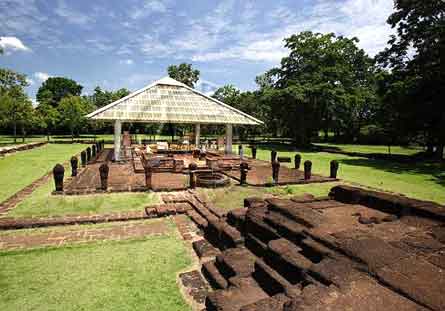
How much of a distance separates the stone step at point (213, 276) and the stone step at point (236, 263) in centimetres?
8

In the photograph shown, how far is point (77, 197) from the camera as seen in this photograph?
895cm

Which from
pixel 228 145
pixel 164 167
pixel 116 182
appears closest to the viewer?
pixel 116 182

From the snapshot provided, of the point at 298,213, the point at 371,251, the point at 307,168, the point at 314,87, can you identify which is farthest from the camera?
the point at 314,87

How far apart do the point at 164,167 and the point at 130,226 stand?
7.25 m

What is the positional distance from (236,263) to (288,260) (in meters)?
0.94

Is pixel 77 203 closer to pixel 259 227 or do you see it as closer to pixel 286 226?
pixel 259 227

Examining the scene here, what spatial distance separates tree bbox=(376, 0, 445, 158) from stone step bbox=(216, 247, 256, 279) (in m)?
19.8

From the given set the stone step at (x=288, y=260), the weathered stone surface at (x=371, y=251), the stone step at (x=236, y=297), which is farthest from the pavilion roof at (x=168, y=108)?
the weathered stone surface at (x=371, y=251)

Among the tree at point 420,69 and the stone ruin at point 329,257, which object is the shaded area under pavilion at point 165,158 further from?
the tree at point 420,69

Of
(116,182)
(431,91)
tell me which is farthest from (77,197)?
(431,91)

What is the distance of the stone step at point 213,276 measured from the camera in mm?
4064

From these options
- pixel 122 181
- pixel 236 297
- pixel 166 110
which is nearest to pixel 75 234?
pixel 236 297

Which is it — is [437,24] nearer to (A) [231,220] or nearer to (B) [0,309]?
(A) [231,220]

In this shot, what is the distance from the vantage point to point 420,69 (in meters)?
19.3
